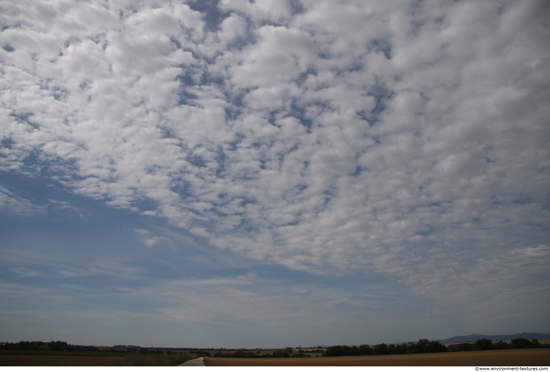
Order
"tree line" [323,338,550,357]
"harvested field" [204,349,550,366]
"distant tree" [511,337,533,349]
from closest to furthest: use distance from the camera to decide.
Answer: "harvested field" [204,349,550,366] → "distant tree" [511,337,533,349] → "tree line" [323,338,550,357]

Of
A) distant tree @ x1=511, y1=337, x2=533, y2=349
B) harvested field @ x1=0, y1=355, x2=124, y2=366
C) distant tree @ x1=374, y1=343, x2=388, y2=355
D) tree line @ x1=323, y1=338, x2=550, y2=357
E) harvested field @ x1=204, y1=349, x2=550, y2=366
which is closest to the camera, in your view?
harvested field @ x1=0, y1=355, x2=124, y2=366

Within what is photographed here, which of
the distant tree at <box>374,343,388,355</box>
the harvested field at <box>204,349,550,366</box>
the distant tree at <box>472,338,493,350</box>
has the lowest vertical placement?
the distant tree at <box>374,343,388,355</box>

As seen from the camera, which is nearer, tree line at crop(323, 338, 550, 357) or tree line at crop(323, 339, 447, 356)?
tree line at crop(323, 338, 550, 357)

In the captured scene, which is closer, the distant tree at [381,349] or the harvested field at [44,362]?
the harvested field at [44,362]

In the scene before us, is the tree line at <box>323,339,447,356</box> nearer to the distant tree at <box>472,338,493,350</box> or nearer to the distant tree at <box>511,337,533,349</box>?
the distant tree at <box>472,338,493,350</box>

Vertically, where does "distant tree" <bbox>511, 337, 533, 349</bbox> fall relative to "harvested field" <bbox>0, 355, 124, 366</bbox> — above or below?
below

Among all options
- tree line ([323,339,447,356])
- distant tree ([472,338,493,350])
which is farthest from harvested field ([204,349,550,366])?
tree line ([323,339,447,356])

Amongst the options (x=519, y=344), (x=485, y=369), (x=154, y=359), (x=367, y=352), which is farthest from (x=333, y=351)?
(x=485, y=369)

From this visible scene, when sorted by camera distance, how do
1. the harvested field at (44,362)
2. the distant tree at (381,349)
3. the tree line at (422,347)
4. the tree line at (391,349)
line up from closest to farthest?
the harvested field at (44,362)
the tree line at (422,347)
the tree line at (391,349)
the distant tree at (381,349)

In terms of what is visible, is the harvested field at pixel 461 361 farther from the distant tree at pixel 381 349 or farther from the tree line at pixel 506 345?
the distant tree at pixel 381 349

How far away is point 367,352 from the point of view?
113 m

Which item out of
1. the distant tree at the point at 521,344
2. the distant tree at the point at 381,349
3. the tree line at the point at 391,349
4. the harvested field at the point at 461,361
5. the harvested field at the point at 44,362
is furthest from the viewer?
the distant tree at the point at 381,349

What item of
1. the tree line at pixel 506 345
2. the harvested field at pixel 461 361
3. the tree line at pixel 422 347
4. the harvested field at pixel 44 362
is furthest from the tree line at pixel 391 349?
the harvested field at pixel 44 362

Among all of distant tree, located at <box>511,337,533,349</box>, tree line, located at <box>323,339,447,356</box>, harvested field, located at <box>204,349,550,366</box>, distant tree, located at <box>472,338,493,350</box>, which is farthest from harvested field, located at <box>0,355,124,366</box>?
distant tree, located at <box>511,337,533,349</box>
